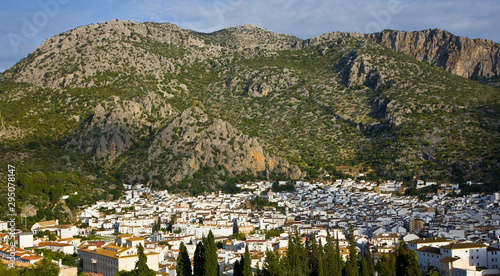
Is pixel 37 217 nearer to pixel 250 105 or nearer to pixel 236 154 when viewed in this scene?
pixel 236 154

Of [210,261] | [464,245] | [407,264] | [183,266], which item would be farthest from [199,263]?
[464,245]

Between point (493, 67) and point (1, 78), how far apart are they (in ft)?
367

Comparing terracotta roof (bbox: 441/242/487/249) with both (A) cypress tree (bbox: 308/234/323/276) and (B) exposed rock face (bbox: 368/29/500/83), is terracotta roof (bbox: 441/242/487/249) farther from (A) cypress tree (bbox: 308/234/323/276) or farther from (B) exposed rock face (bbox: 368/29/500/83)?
(B) exposed rock face (bbox: 368/29/500/83)

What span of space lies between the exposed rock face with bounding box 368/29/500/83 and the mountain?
12.0 inches

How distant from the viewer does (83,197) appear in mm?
84688

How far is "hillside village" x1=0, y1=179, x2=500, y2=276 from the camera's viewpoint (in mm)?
50688

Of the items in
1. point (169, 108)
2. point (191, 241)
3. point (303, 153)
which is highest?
point (169, 108)

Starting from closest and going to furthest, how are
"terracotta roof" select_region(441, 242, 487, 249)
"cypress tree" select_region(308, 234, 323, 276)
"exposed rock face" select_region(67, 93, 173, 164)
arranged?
"cypress tree" select_region(308, 234, 323, 276), "terracotta roof" select_region(441, 242, 487, 249), "exposed rock face" select_region(67, 93, 173, 164)

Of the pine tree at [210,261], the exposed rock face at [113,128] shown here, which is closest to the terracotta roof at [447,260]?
the pine tree at [210,261]

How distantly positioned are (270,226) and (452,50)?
293ft

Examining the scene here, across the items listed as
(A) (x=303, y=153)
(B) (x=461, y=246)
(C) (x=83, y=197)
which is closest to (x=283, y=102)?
(A) (x=303, y=153)

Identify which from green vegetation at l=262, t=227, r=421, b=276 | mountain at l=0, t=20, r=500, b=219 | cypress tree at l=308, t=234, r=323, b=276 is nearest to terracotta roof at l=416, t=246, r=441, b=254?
green vegetation at l=262, t=227, r=421, b=276

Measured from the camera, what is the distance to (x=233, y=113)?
128250mm

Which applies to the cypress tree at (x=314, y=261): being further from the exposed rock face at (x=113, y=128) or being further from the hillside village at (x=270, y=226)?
the exposed rock face at (x=113, y=128)
